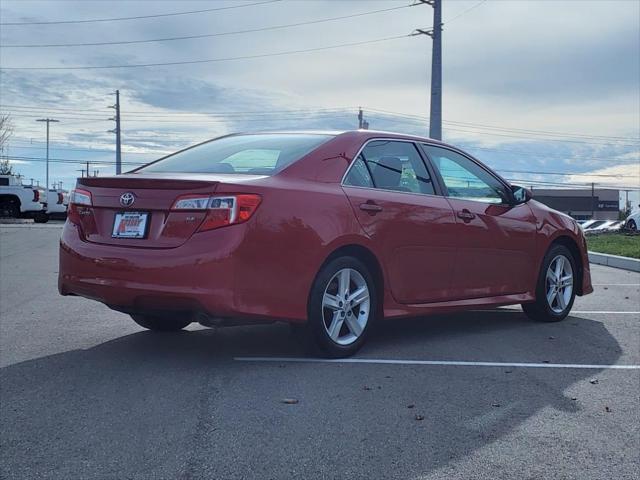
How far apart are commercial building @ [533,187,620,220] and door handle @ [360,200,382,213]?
366 feet

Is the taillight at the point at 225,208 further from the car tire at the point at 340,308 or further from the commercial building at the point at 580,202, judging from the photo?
the commercial building at the point at 580,202

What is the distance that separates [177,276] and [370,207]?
151 centimetres

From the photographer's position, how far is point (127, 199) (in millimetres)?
4770

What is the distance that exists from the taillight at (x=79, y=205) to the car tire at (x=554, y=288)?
4038 millimetres

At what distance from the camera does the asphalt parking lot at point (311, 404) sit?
Answer: 3289 millimetres

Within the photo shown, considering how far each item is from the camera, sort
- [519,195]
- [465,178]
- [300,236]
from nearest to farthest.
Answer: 1. [300,236]
2. [465,178]
3. [519,195]

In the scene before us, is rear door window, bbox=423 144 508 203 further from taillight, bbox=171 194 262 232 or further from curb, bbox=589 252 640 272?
curb, bbox=589 252 640 272

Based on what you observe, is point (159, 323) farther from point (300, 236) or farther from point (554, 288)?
point (554, 288)

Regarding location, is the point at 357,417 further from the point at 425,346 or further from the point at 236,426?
the point at 425,346

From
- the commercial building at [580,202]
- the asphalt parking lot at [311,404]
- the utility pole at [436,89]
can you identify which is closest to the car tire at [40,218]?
the utility pole at [436,89]

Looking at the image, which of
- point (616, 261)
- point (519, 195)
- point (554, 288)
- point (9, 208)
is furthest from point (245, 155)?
point (9, 208)

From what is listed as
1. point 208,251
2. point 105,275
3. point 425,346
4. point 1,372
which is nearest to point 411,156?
point 425,346

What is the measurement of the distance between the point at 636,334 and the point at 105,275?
452 cm

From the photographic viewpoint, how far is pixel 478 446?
3527mm
